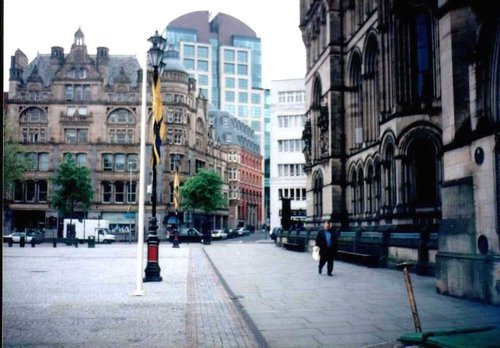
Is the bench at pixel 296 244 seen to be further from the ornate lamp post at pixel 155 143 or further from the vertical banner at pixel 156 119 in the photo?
the vertical banner at pixel 156 119

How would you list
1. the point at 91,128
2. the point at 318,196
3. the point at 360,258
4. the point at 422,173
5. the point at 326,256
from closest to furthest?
the point at 326,256 → the point at 360,258 → the point at 422,173 → the point at 318,196 → the point at 91,128

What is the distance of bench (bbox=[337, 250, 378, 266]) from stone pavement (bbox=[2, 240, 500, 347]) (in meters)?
4.71

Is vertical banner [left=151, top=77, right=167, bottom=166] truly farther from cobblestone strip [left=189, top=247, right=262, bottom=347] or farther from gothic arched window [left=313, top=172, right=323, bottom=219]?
gothic arched window [left=313, top=172, right=323, bottom=219]

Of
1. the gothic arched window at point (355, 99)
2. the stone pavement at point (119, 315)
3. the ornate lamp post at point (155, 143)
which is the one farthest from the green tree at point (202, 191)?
the ornate lamp post at point (155, 143)

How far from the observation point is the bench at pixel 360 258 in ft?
70.5

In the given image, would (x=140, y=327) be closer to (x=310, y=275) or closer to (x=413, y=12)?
(x=310, y=275)

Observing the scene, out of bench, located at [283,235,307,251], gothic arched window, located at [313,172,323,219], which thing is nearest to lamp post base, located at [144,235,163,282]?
bench, located at [283,235,307,251]

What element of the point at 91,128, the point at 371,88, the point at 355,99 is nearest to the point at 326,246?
the point at 371,88

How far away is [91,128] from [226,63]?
6998cm

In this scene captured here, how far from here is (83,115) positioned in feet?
241

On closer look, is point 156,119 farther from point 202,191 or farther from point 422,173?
point 202,191

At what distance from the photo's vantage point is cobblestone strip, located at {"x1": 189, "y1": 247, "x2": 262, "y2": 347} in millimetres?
7902

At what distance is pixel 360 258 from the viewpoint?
73.6 ft

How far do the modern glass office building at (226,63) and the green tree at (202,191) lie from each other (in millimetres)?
61098
